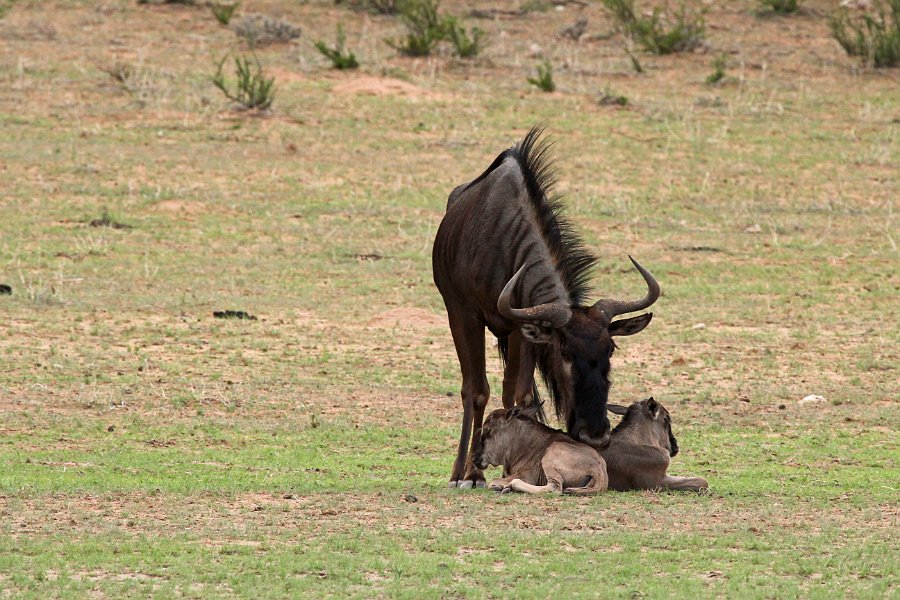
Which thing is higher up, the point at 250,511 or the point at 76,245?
the point at 250,511

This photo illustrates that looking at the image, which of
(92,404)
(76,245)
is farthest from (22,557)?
(76,245)

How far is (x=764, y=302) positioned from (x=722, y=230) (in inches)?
113

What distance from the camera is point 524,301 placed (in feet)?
29.3

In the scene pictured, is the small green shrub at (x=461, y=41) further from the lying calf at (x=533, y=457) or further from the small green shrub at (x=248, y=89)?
the lying calf at (x=533, y=457)

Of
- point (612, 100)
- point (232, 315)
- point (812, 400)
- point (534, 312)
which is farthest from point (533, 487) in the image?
point (612, 100)

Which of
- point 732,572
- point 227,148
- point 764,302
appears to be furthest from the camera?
point 227,148

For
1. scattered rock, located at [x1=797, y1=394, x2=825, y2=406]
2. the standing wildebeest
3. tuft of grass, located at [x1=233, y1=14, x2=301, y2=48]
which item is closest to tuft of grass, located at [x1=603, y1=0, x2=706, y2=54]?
tuft of grass, located at [x1=233, y1=14, x2=301, y2=48]

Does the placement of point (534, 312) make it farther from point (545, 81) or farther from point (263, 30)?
point (263, 30)

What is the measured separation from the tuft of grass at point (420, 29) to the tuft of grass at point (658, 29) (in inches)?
133

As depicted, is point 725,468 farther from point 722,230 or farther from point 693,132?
point 693,132

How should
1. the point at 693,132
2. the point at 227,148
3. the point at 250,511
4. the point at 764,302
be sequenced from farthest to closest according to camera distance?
the point at 693,132 → the point at 227,148 → the point at 764,302 → the point at 250,511

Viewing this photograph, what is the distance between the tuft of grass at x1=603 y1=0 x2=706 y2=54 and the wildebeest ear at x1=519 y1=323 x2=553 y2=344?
18.5m

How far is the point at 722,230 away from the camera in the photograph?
18547 mm

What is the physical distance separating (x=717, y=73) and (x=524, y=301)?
1629cm
